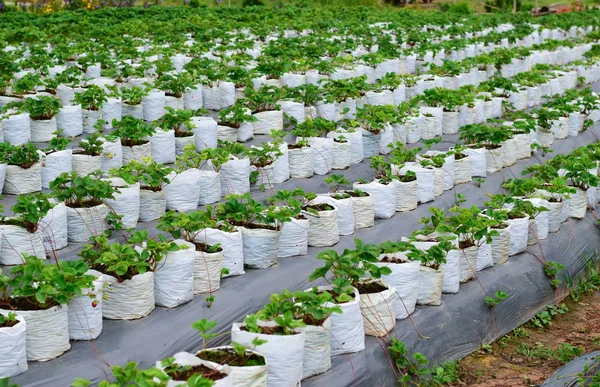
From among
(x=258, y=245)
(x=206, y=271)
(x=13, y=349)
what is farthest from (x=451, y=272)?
(x=13, y=349)

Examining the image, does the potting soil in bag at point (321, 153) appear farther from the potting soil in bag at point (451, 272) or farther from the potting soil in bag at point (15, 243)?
the potting soil in bag at point (15, 243)

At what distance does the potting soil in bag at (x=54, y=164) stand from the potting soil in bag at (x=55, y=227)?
105 cm

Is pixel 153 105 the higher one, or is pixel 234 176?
pixel 153 105

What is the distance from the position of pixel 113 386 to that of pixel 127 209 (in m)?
2.41

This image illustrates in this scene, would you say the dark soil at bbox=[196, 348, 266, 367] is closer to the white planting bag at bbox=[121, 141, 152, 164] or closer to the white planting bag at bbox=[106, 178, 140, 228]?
the white planting bag at bbox=[106, 178, 140, 228]

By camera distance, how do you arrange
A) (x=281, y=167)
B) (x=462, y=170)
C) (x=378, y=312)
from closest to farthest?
(x=378, y=312) < (x=281, y=167) < (x=462, y=170)

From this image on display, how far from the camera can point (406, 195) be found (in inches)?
269

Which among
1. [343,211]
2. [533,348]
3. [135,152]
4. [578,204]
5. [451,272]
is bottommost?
[533,348]

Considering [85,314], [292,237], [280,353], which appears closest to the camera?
[280,353]

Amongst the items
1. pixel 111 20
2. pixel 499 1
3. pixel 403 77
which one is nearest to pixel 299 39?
pixel 403 77

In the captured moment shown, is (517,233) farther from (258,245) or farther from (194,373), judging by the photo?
(194,373)

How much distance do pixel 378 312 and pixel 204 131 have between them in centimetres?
316

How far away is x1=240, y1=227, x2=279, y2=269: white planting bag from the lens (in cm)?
530

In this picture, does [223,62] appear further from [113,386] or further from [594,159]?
[113,386]
